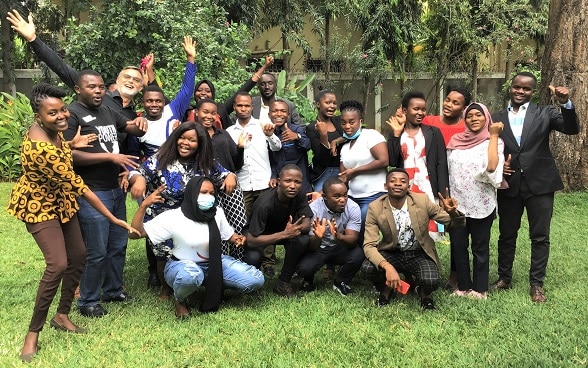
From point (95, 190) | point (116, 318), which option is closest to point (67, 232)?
point (95, 190)

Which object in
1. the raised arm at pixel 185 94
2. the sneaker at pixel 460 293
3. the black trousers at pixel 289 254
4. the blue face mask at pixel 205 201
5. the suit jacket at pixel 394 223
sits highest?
the raised arm at pixel 185 94

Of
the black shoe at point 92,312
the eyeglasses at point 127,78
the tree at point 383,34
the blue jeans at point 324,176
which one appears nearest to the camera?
the black shoe at point 92,312

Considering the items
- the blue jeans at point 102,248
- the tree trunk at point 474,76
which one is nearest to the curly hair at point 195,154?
the blue jeans at point 102,248

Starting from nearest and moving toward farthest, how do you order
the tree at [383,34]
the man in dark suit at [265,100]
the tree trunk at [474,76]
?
the man in dark suit at [265,100] < the tree at [383,34] < the tree trunk at [474,76]

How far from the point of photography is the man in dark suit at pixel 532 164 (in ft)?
14.6

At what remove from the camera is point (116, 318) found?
425 centimetres

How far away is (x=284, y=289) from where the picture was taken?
4.80 metres

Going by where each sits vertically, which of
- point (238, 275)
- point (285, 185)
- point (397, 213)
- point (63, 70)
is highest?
point (63, 70)

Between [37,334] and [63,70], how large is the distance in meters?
2.20

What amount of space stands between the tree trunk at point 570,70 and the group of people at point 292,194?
441 cm

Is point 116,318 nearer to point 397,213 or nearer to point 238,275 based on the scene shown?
point 238,275

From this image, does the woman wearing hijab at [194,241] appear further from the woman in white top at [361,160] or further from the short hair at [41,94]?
the woman in white top at [361,160]

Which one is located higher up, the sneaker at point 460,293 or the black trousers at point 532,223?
the black trousers at point 532,223

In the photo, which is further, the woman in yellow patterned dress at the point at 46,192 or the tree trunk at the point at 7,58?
the tree trunk at the point at 7,58
